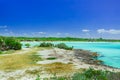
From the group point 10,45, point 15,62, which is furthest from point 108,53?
point 15,62

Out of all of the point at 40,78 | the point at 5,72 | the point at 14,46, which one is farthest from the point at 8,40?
the point at 40,78

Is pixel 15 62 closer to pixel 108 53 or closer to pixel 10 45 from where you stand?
pixel 10 45

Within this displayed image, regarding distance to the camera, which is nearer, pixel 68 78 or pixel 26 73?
A: pixel 68 78

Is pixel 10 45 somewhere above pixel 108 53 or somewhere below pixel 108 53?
above

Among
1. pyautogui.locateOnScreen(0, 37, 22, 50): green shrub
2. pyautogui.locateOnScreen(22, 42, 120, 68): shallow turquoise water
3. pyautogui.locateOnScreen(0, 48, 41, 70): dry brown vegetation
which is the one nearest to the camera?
pyautogui.locateOnScreen(0, 48, 41, 70): dry brown vegetation

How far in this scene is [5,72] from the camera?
655 inches

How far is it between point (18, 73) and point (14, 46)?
25815 mm

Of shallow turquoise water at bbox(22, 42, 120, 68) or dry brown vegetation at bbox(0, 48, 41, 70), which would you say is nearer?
dry brown vegetation at bbox(0, 48, 41, 70)

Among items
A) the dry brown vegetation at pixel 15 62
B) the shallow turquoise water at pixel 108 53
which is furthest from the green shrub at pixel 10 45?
the shallow turquoise water at pixel 108 53

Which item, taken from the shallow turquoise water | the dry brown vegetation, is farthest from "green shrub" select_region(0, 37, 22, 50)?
the shallow turquoise water

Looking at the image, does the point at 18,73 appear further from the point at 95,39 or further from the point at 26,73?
the point at 95,39

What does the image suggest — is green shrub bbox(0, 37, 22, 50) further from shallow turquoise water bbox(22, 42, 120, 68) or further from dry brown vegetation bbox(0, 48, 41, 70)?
shallow turquoise water bbox(22, 42, 120, 68)

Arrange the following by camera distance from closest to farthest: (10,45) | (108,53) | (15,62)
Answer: (15,62) → (10,45) → (108,53)

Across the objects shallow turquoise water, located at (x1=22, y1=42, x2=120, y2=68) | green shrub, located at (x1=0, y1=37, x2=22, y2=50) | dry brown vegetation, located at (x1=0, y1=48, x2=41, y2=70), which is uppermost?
green shrub, located at (x1=0, y1=37, x2=22, y2=50)
